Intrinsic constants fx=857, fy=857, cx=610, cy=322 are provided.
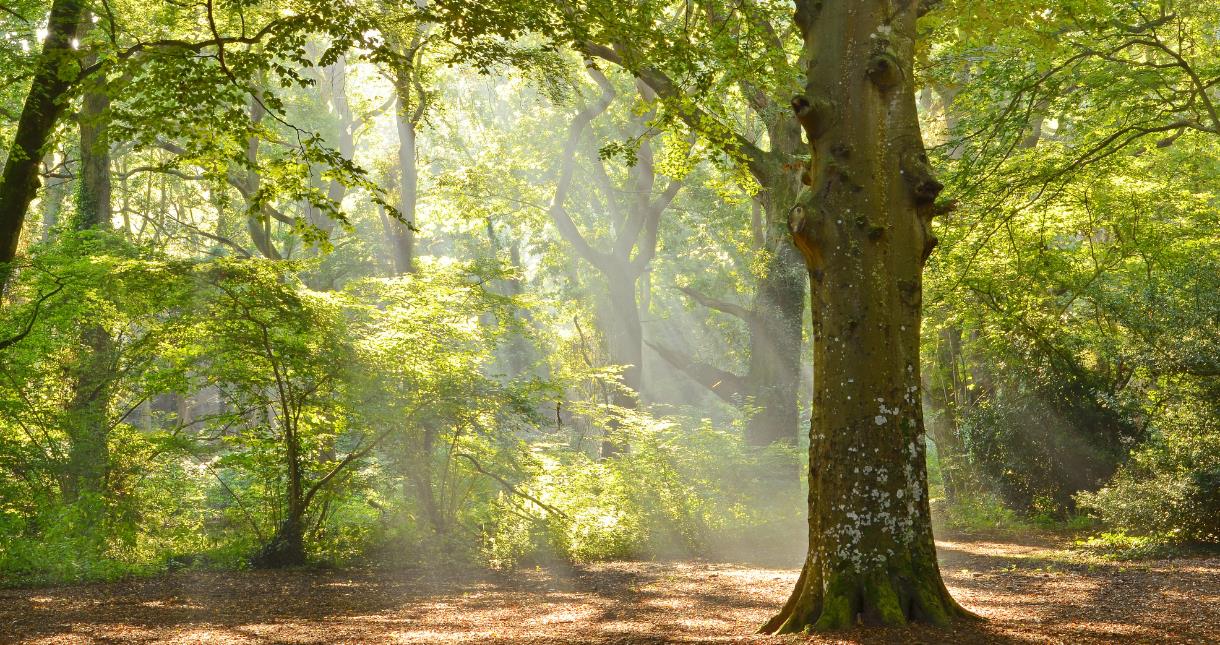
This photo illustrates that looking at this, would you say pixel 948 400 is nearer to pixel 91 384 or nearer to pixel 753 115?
pixel 753 115

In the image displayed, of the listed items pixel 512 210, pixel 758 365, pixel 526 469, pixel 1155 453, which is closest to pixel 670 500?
pixel 526 469

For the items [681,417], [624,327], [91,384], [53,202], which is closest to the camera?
[91,384]

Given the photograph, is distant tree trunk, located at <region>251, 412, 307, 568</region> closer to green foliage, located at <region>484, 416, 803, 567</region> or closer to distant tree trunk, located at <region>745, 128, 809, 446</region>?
green foliage, located at <region>484, 416, 803, 567</region>

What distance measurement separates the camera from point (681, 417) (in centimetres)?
1617

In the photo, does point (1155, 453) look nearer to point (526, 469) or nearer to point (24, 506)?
point (526, 469)

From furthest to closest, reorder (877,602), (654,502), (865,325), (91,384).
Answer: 1. (654,502)
2. (91,384)
3. (865,325)
4. (877,602)

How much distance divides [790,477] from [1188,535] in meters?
6.92

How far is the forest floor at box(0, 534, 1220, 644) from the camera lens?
A: 223 inches

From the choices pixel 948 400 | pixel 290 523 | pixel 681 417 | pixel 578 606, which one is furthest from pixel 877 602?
pixel 948 400

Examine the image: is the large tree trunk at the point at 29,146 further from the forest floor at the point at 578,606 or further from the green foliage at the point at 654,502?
the green foliage at the point at 654,502

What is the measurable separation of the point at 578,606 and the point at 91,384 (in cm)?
882

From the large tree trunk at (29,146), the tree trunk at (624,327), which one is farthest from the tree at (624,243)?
the large tree trunk at (29,146)

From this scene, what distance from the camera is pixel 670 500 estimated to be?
14.2 metres

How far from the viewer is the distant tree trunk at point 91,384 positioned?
38.1 feet
